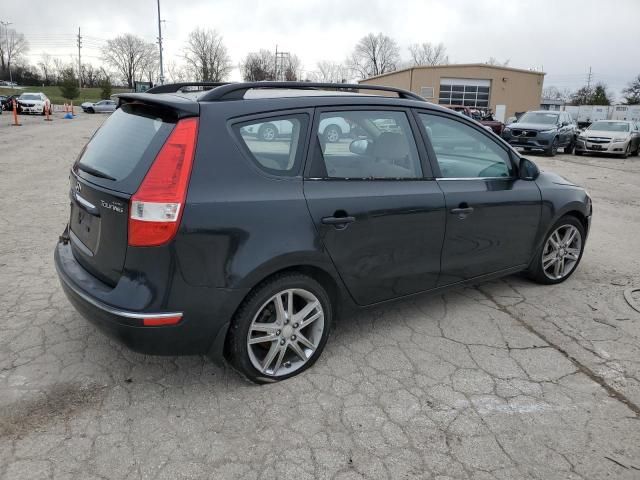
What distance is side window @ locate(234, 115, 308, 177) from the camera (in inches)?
109

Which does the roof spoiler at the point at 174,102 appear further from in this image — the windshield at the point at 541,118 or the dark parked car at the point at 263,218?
the windshield at the point at 541,118

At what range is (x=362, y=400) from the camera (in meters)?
2.88

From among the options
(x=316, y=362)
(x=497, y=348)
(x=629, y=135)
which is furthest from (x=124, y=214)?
(x=629, y=135)

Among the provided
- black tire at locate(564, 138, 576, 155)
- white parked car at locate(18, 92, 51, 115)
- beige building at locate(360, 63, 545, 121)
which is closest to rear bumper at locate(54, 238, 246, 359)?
black tire at locate(564, 138, 576, 155)

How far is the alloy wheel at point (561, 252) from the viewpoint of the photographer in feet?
15.0

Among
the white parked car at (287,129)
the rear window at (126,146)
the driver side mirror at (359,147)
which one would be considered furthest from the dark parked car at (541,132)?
the rear window at (126,146)

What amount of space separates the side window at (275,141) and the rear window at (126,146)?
0.41 metres

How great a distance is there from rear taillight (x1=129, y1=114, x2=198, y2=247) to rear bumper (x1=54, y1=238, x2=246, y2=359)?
0.90ft

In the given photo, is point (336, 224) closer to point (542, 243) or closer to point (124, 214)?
point (124, 214)

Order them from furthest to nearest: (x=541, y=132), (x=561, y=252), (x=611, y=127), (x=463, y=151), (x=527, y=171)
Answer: (x=611, y=127) < (x=541, y=132) < (x=561, y=252) < (x=527, y=171) < (x=463, y=151)

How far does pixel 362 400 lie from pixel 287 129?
1.58 meters

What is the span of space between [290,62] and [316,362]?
272ft

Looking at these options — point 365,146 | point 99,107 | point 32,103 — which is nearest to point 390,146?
point 365,146

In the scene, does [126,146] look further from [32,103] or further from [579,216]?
[32,103]
